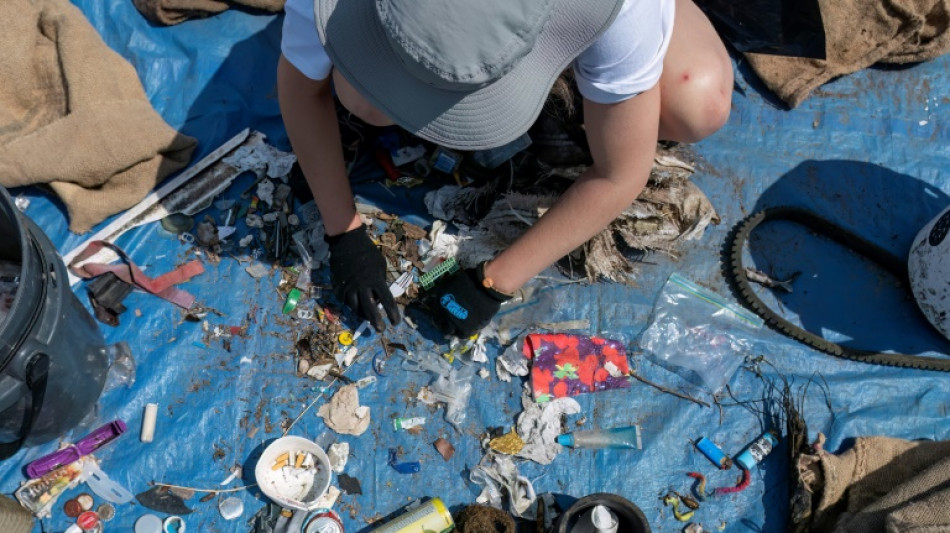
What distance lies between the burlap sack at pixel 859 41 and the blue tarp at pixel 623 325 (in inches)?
2.4

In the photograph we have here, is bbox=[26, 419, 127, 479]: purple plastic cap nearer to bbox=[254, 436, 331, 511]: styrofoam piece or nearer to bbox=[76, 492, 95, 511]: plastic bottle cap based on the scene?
bbox=[76, 492, 95, 511]: plastic bottle cap

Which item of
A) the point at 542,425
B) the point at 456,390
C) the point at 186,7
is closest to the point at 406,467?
the point at 456,390

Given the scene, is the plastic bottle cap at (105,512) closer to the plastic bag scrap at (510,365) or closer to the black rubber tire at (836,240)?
the plastic bag scrap at (510,365)

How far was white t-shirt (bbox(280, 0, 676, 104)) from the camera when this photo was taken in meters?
1.46

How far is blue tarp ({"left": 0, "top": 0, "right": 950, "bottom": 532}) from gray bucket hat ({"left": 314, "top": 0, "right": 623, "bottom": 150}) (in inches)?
37.1

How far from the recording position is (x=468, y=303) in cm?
202

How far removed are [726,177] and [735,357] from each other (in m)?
0.62

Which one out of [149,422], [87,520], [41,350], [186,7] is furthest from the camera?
[186,7]

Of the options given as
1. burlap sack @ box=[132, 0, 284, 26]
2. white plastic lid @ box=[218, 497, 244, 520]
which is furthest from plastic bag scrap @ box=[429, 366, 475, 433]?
burlap sack @ box=[132, 0, 284, 26]

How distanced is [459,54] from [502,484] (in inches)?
48.7

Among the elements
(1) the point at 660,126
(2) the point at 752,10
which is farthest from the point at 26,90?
(2) the point at 752,10

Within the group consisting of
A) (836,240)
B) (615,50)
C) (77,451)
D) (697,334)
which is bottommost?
(77,451)

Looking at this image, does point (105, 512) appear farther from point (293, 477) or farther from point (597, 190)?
point (597, 190)

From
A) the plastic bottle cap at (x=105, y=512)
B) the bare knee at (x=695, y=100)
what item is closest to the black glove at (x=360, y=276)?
the plastic bottle cap at (x=105, y=512)
